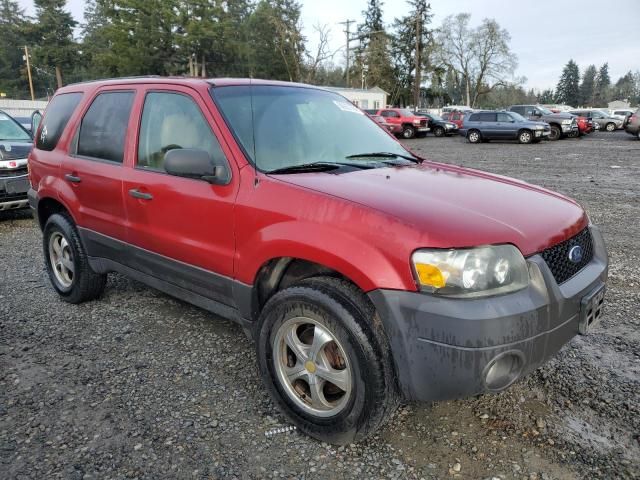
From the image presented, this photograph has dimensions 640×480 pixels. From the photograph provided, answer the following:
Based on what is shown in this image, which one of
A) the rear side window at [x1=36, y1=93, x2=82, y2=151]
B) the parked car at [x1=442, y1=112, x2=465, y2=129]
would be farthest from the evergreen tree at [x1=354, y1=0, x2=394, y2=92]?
the rear side window at [x1=36, y1=93, x2=82, y2=151]

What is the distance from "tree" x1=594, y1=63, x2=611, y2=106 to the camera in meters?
107

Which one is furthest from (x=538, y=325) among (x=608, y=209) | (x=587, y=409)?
(x=608, y=209)

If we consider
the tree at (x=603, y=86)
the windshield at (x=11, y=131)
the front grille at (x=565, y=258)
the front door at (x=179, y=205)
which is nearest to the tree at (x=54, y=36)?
the windshield at (x=11, y=131)

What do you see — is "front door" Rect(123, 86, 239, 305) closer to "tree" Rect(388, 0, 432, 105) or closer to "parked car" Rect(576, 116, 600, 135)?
"parked car" Rect(576, 116, 600, 135)

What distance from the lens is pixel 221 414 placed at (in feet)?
8.98

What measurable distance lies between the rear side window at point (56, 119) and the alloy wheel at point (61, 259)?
2.61 ft

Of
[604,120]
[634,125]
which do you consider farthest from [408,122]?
[604,120]

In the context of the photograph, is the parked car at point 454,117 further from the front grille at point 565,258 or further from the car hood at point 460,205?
the front grille at point 565,258

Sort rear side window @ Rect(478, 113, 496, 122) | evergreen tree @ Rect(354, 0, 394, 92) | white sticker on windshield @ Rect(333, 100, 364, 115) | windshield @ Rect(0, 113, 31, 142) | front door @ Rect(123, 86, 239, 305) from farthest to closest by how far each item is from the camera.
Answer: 1. evergreen tree @ Rect(354, 0, 394, 92)
2. rear side window @ Rect(478, 113, 496, 122)
3. windshield @ Rect(0, 113, 31, 142)
4. white sticker on windshield @ Rect(333, 100, 364, 115)
5. front door @ Rect(123, 86, 239, 305)

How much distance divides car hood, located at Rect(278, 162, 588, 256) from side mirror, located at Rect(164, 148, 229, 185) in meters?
0.39

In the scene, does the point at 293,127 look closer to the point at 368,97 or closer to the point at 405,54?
the point at 368,97

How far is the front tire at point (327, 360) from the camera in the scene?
2.19 meters

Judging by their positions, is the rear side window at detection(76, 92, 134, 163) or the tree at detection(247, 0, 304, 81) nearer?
the rear side window at detection(76, 92, 134, 163)

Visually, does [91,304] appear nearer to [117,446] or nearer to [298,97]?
[117,446]
